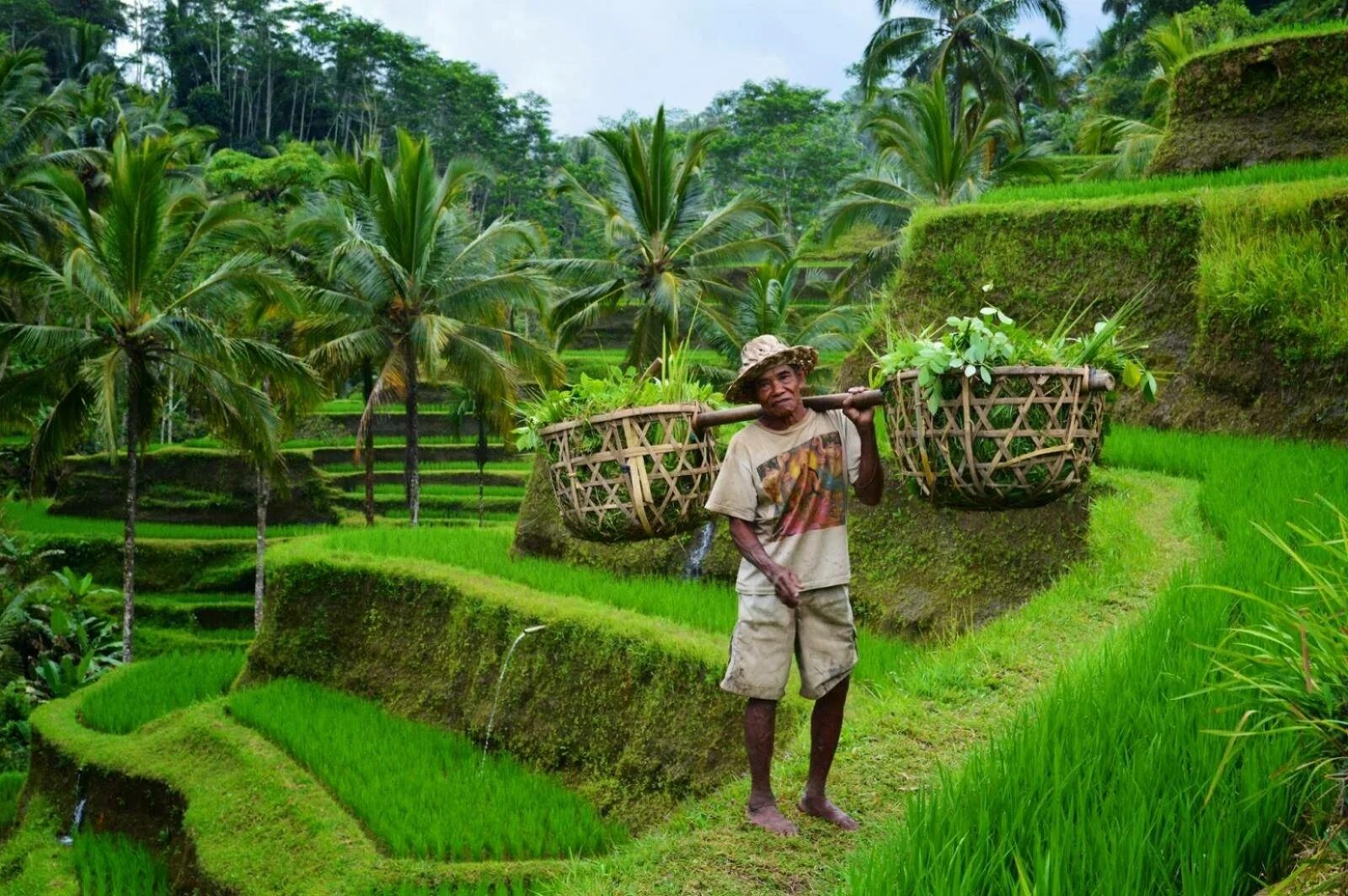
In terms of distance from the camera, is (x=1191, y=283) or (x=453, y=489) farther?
(x=453, y=489)

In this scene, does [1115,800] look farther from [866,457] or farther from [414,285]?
[414,285]

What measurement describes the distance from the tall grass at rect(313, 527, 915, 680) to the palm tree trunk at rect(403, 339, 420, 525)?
9210 mm

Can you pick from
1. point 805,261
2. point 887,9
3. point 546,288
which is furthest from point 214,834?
point 805,261

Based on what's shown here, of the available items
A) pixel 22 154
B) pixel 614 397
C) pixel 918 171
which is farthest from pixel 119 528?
pixel 614 397

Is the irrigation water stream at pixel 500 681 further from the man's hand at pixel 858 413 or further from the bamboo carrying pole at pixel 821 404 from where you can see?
the man's hand at pixel 858 413

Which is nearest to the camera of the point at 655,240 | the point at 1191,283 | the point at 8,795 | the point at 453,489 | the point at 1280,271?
A: the point at 1280,271

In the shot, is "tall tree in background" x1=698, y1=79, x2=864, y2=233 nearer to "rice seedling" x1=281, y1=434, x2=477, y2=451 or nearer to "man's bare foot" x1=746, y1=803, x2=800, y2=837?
"rice seedling" x1=281, y1=434, x2=477, y2=451

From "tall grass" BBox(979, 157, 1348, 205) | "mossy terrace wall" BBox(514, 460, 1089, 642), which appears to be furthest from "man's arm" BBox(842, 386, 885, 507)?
"tall grass" BBox(979, 157, 1348, 205)

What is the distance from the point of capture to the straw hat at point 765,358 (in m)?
3.38

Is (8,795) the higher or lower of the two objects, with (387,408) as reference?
lower

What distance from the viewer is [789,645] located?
3.54m

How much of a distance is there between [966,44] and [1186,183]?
2181 cm

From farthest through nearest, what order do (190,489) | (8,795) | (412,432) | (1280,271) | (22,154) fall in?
(190,489), (22,154), (412,432), (8,795), (1280,271)

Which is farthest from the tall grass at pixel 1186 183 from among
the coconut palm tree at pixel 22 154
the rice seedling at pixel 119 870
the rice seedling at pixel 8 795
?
the coconut palm tree at pixel 22 154
